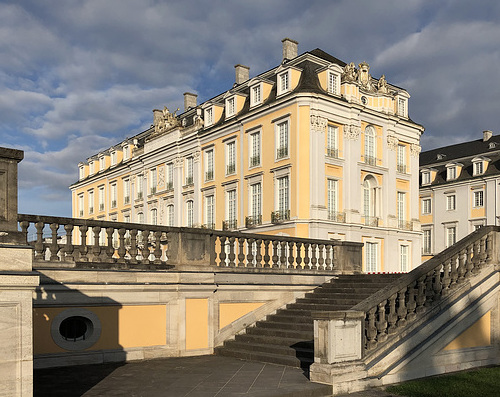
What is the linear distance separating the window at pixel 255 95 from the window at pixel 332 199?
793cm

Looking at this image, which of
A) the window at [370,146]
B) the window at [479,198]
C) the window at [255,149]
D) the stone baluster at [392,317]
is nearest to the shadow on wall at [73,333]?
the stone baluster at [392,317]

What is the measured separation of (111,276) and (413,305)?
6.24 meters

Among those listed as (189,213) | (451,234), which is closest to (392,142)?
(189,213)

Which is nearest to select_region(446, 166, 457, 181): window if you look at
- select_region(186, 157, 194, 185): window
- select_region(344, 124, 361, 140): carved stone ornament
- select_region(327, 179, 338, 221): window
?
select_region(344, 124, 361, 140): carved stone ornament

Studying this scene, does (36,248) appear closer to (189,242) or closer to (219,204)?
(189,242)

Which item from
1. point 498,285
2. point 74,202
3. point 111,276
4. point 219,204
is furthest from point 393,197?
point 74,202

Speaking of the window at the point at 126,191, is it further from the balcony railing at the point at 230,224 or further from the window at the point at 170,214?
the balcony railing at the point at 230,224

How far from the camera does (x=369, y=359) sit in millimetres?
9711

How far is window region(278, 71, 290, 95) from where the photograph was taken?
35.4m

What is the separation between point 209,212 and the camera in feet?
136

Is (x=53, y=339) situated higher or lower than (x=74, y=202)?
lower

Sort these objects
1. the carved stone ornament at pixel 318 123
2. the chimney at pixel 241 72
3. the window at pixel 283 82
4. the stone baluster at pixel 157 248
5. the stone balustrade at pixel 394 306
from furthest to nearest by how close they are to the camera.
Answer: the chimney at pixel 241 72, the window at pixel 283 82, the carved stone ornament at pixel 318 123, the stone baluster at pixel 157 248, the stone balustrade at pixel 394 306

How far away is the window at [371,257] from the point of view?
36.5 meters

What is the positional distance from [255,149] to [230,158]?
3.00 meters
